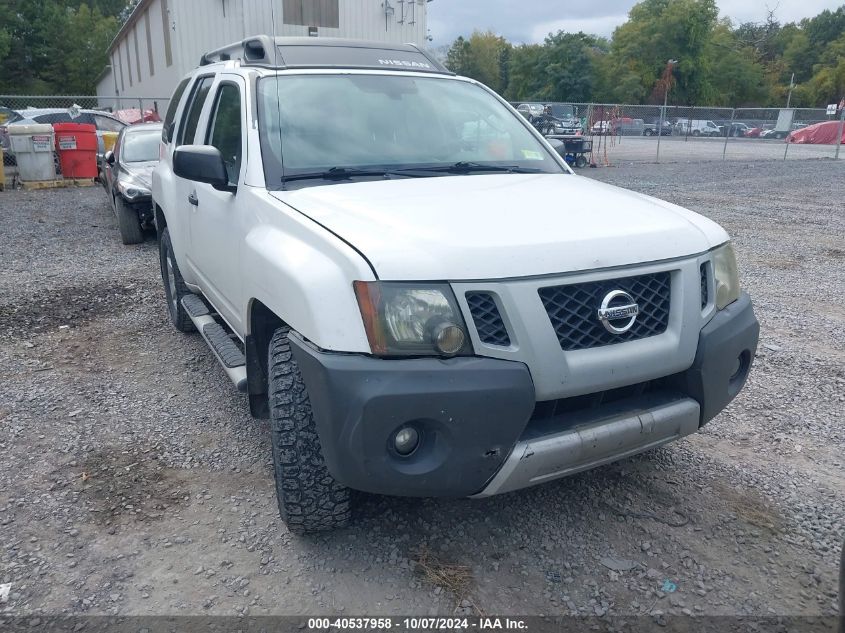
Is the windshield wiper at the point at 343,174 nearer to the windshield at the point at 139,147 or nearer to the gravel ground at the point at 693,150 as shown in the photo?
the windshield at the point at 139,147

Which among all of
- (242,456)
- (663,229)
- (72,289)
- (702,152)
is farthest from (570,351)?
(702,152)

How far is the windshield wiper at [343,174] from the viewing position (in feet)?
10.6

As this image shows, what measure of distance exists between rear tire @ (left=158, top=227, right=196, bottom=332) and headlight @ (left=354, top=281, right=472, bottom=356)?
3.15m

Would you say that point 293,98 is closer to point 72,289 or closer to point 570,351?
point 570,351

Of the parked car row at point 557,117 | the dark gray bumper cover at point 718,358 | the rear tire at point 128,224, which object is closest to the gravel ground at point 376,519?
the dark gray bumper cover at point 718,358

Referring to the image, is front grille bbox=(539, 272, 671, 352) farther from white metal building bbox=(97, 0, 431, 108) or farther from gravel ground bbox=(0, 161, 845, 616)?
white metal building bbox=(97, 0, 431, 108)

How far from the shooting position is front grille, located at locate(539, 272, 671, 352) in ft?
7.84

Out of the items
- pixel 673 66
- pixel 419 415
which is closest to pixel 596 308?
pixel 419 415

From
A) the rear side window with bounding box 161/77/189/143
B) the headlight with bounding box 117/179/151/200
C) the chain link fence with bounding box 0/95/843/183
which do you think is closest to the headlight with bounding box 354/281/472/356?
the rear side window with bounding box 161/77/189/143

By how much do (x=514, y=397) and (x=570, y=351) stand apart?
0.91 feet

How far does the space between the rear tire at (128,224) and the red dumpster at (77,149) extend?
7.61 metres

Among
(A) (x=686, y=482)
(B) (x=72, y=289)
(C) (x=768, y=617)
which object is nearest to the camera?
(C) (x=768, y=617)

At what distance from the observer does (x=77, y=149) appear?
50.8ft

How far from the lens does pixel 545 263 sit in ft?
7.76
